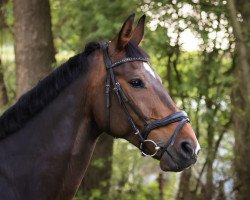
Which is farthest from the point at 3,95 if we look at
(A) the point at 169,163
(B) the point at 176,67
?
(A) the point at 169,163

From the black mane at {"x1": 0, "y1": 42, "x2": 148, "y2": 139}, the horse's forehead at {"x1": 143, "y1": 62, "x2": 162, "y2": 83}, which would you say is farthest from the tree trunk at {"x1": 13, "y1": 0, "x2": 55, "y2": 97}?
the horse's forehead at {"x1": 143, "y1": 62, "x2": 162, "y2": 83}

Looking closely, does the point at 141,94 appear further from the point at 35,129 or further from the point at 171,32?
the point at 171,32

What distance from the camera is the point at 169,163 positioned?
3.34 metres

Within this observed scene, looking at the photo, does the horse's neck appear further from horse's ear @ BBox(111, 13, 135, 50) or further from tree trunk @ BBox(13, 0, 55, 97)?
tree trunk @ BBox(13, 0, 55, 97)

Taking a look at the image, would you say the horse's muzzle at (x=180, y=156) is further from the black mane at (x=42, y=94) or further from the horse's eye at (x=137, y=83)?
the black mane at (x=42, y=94)

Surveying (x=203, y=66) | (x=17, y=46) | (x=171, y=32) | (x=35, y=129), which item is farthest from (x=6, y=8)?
(x=35, y=129)

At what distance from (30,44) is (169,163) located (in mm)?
3478

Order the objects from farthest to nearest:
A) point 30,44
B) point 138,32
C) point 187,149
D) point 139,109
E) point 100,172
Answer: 1. point 100,172
2. point 30,44
3. point 138,32
4. point 139,109
5. point 187,149

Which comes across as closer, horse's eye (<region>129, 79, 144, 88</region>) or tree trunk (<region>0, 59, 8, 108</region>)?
horse's eye (<region>129, 79, 144, 88</region>)

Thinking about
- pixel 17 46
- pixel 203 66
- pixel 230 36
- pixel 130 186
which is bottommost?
pixel 130 186

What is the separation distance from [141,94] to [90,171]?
15.5 ft

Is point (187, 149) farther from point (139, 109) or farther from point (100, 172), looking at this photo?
point (100, 172)

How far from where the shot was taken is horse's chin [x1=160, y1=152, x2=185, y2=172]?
332 centimetres

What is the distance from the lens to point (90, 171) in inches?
314
